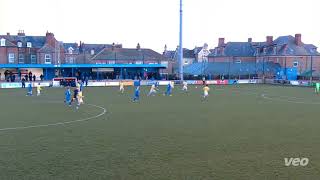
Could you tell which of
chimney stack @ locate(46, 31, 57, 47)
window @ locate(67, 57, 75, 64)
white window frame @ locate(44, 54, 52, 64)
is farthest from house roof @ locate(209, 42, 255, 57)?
white window frame @ locate(44, 54, 52, 64)

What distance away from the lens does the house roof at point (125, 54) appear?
83.8 meters

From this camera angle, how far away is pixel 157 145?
1355 centimetres

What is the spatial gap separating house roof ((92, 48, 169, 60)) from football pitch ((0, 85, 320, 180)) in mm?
61548

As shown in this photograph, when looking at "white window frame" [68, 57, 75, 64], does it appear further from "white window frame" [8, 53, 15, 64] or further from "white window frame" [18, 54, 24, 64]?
"white window frame" [8, 53, 15, 64]

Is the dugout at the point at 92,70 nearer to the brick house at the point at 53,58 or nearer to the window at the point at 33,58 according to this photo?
the brick house at the point at 53,58

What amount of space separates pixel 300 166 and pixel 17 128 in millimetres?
12941

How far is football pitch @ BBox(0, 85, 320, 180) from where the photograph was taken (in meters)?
10.2

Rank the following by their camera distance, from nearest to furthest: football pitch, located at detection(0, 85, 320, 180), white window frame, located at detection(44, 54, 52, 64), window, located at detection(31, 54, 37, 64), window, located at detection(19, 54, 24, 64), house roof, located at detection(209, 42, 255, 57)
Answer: football pitch, located at detection(0, 85, 320, 180) < window, located at detection(19, 54, 24, 64) < window, located at detection(31, 54, 37, 64) < white window frame, located at detection(44, 54, 52, 64) < house roof, located at detection(209, 42, 255, 57)

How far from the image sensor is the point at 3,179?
946 centimetres

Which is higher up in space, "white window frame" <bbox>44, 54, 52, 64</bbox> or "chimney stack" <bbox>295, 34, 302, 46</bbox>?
"chimney stack" <bbox>295, 34, 302, 46</bbox>

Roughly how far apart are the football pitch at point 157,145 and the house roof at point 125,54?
6155cm

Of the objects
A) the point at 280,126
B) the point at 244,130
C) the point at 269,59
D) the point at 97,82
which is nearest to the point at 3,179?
the point at 244,130

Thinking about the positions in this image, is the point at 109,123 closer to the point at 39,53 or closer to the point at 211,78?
the point at 211,78

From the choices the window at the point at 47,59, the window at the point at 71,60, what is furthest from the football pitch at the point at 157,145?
the window at the point at 71,60
